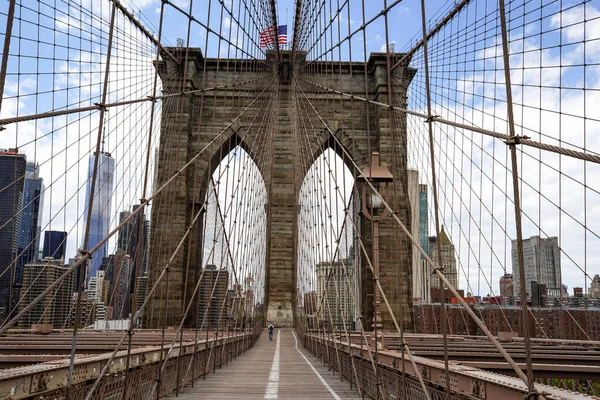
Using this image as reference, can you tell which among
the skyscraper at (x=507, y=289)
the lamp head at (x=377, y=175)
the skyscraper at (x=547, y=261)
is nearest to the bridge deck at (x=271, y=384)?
the lamp head at (x=377, y=175)

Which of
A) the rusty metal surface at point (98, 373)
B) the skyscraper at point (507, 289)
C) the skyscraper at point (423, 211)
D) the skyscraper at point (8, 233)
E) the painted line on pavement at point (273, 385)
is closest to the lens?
the rusty metal surface at point (98, 373)

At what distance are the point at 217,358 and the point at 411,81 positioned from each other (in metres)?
15.3

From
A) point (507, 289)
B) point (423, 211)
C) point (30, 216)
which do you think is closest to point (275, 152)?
point (30, 216)

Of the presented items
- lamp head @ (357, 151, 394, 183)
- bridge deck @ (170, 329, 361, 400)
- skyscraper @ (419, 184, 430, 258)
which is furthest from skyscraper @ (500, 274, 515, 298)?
skyscraper @ (419, 184, 430, 258)

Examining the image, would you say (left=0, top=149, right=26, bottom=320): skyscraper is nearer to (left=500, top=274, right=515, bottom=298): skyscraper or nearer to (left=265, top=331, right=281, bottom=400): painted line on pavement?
(left=265, top=331, right=281, bottom=400): painted line on pavement

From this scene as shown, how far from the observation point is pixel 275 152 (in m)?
23.0

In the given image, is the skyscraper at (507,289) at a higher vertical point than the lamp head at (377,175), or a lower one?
lower

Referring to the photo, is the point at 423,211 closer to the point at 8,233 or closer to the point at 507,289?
the point at 507,289

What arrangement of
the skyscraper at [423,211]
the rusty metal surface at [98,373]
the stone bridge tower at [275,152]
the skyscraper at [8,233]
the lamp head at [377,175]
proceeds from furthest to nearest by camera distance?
the stone bridge tower at [275,152], the skyscraper at [423,211], the skyscraper at [8,233], the lamp head at [377,175], the rusty metal surface at [98,373]

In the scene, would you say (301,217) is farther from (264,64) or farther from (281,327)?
(264,64)

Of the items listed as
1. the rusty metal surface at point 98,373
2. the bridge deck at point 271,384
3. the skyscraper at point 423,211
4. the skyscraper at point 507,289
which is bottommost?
the bridge deck at point 271,384

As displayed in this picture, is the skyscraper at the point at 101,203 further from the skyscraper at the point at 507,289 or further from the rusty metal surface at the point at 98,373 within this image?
the skyscraper at the point at 507,289

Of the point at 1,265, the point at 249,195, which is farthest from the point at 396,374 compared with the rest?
the point at 249,195

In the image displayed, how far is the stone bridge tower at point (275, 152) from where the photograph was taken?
783 inches
